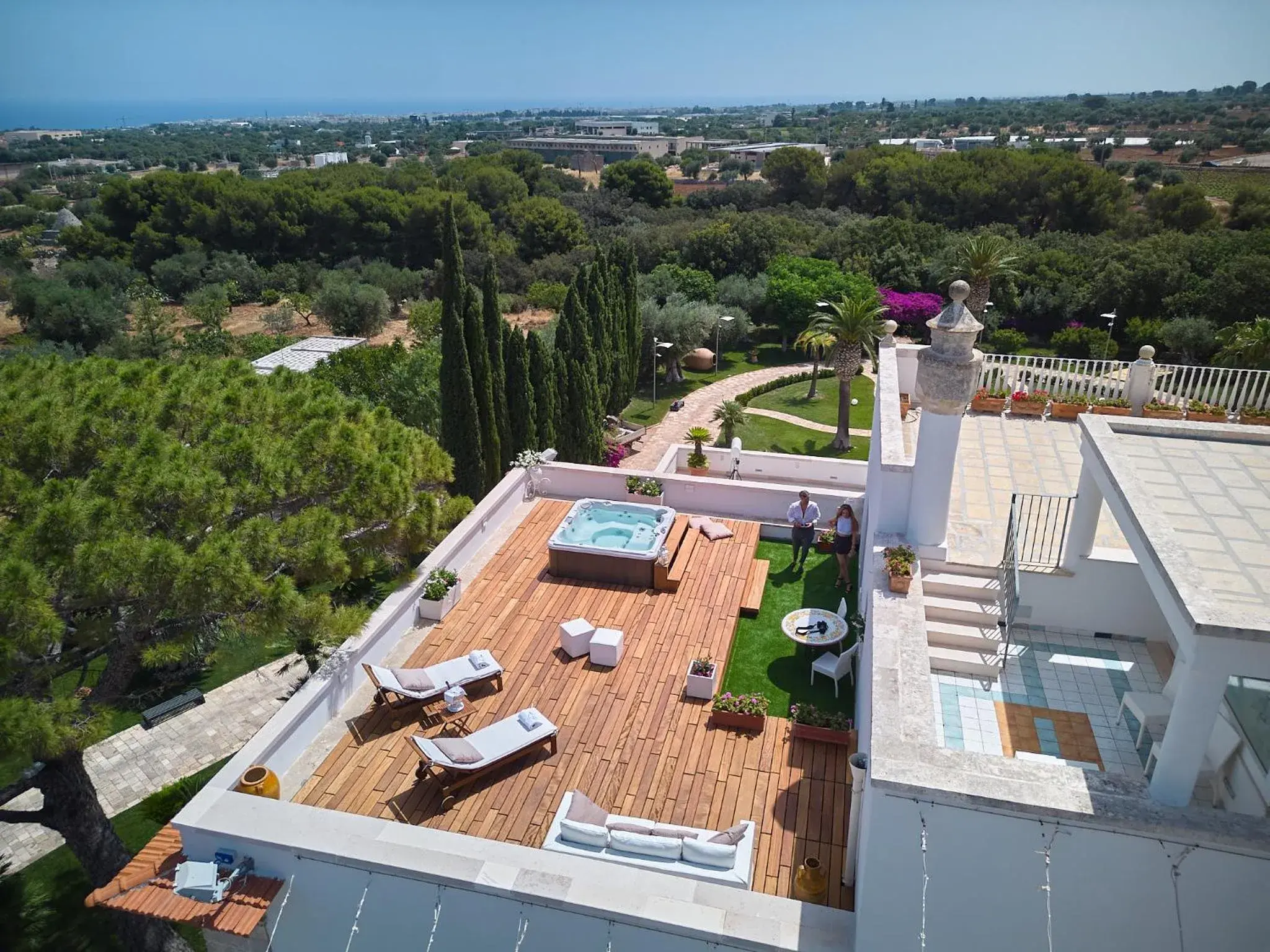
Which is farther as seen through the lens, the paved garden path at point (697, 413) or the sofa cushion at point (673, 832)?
the paved garden path at point (697, 413)

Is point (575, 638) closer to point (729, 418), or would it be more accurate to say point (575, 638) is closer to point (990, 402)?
point (990, 402)

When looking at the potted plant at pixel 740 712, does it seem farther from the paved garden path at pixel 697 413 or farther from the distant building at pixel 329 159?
the distant building at pixel 329 159

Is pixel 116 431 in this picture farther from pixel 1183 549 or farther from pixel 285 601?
pixel 1183 549

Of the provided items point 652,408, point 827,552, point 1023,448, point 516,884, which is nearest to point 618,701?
point 516,884

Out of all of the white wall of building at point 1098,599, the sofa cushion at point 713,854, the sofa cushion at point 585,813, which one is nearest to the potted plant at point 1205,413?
the white wall of building at point 1098,599

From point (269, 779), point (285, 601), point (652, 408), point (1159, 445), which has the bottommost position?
point (652, 408)

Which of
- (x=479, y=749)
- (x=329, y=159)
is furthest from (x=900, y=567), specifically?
(x=329, y=159)
